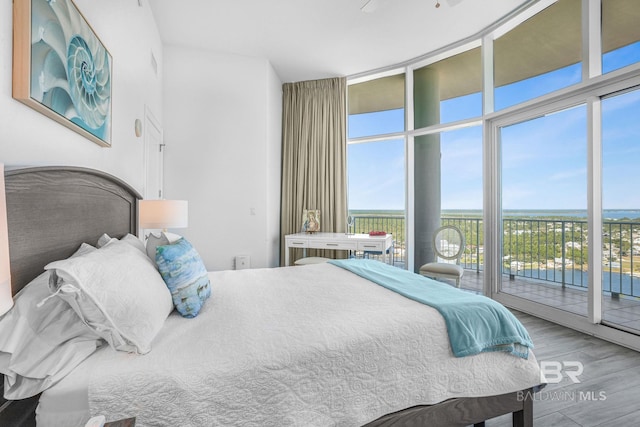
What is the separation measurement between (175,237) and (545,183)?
3270 mm

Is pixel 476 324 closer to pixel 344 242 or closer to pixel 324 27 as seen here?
pixel 344 242

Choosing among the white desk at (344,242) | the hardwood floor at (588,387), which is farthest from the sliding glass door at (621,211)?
the white desk at (344,242)

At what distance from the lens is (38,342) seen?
2.89 ft

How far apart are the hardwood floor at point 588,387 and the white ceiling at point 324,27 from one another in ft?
8.99

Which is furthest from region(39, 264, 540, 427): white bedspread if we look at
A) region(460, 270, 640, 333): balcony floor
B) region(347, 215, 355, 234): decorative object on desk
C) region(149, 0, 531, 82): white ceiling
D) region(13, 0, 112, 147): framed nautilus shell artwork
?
region(347, 215, 355, 234): decorative object on desk

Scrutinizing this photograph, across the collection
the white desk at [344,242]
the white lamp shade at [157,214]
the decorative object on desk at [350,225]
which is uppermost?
the white lamp shade at [157,214]

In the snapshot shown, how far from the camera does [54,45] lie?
50.9 inches

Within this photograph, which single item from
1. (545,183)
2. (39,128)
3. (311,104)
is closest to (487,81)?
(545,183)

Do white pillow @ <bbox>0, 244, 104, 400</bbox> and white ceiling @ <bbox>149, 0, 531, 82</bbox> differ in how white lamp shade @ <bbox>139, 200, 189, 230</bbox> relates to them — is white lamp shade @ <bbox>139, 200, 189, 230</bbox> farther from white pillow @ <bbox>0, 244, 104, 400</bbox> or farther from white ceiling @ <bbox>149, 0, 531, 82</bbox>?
white ceiling @ <bbox>149, 0, 531, 82</bbox>

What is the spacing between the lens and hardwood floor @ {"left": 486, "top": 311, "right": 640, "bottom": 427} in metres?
1.50

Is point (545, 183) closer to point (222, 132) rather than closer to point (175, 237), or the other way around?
point (175, 237)

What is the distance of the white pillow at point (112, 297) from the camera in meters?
0.92

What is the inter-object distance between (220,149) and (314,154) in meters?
1.35

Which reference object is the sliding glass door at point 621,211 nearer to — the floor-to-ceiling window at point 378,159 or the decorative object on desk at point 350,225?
the floor-to-ceiling window at point 378,159
